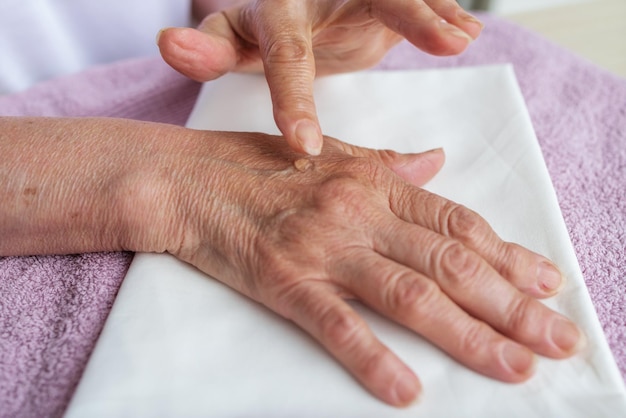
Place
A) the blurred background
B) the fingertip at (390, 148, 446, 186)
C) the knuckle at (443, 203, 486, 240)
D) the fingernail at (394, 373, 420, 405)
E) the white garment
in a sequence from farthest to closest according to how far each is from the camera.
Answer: the blurred background, the white garment, the fingertip at (390, 148, 446, 186), the knuckle at (443, 203, 486, 240), the fingernail at (394, 373, 420, 405)

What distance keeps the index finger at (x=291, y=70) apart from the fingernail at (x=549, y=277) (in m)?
0.28

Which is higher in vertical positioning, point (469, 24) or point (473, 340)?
point (469, 24)

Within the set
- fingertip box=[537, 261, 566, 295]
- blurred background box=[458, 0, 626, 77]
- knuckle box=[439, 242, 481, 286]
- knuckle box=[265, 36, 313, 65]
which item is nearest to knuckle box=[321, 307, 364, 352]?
knuckle box=[439, 242, 481, 286]

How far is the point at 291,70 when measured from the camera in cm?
72

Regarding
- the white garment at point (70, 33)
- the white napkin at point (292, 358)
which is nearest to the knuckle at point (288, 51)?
the white napkin at point (292, 358)

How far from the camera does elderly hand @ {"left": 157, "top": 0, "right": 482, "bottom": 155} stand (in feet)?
2.31

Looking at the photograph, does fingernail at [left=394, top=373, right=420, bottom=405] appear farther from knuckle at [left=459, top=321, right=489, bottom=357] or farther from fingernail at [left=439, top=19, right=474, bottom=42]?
fingernail at [left=439, top=19, right=474, bottom=42]

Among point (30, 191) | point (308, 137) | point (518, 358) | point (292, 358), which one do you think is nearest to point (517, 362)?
point (518, 358)

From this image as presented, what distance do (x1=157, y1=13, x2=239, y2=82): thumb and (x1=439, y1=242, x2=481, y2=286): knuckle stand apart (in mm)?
442

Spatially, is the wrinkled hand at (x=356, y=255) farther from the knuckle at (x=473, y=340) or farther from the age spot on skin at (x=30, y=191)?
the age spot on skin at (x=30, y=191)

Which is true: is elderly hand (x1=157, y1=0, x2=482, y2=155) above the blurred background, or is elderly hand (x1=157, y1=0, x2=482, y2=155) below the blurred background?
above

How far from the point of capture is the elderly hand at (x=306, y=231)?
1.88 ft

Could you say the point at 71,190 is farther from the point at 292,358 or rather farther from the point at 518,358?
the point at 518,358

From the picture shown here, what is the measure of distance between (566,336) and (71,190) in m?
0.56
